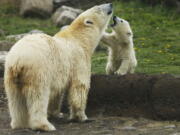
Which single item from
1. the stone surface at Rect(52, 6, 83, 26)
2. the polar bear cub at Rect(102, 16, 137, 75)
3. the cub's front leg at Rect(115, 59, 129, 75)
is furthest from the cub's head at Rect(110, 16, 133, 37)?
the stone surface at Rect(52, 6, 83, 26)

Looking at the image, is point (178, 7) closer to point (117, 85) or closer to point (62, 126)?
point (117, 85)

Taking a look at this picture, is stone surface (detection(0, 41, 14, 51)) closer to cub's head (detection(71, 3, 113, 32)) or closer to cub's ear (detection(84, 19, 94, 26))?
cub's head (detection(71, 3, 113, 32))

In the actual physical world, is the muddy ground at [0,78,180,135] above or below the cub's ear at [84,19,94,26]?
below

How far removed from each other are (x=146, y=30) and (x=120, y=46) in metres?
6.55

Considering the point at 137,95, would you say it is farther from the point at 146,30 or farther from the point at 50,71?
the point at 146,30

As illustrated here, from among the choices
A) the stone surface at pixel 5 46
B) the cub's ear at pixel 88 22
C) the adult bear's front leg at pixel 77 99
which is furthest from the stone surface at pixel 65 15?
the adult bear's front leg at pixel 77 99

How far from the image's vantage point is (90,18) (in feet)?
32.7

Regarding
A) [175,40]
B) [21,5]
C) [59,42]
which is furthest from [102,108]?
[21,5]

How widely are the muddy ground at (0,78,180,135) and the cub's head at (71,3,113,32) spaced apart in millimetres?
1418

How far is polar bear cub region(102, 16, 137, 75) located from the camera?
39.8ft

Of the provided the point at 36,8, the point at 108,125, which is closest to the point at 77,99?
the point at 108,125

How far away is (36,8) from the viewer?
70.5 feet

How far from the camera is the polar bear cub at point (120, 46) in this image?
12141mm

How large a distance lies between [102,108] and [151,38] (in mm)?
7742
